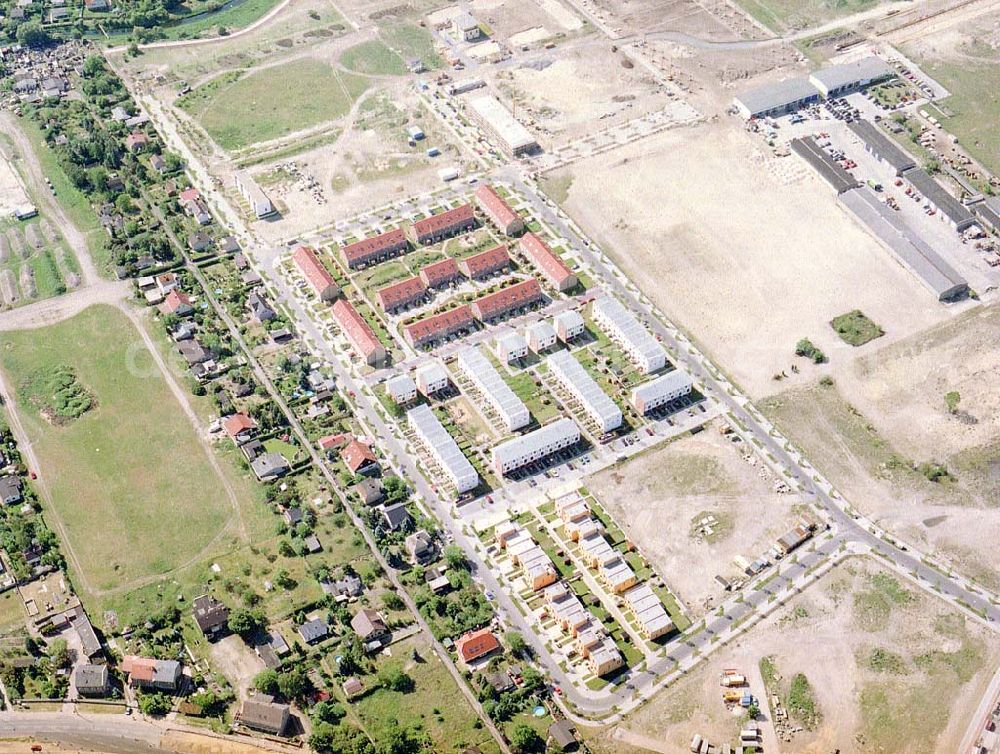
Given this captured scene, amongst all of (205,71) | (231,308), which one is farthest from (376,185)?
(205,71)

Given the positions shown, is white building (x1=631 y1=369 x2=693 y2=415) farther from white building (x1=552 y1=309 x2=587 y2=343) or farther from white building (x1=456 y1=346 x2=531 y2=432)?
white building (x1=456 y1=346 x2=531 y2=432)

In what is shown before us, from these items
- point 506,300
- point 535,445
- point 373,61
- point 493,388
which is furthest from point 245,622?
point 373,61

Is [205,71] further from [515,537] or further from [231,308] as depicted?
[515,537]

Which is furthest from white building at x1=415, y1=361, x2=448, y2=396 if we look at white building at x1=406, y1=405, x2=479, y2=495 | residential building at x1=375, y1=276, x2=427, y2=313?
residential building at x1=375, y1=276, x2=427, y2=313

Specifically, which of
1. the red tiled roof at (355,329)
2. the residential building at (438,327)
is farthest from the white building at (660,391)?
the red tiled roof at (355,329)

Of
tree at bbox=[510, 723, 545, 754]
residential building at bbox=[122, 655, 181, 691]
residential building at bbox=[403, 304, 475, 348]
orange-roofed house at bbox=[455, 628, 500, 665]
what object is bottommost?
tree at bbox=[510, 723, 545, 754]

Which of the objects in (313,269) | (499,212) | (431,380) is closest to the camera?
(431,380)

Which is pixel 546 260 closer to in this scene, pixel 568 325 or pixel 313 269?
pixel 568 325
